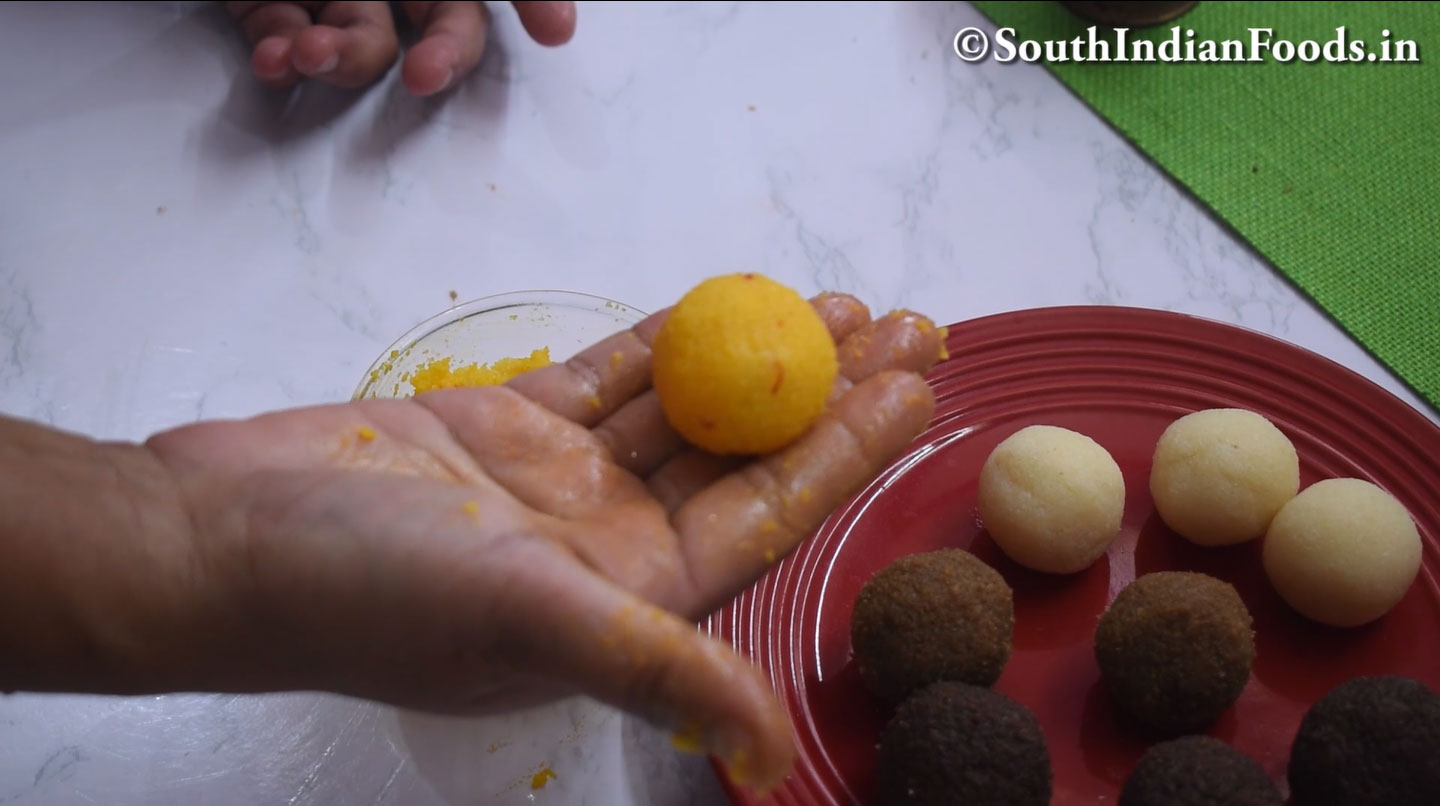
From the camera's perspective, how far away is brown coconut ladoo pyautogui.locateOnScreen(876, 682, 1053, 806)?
1431 millimetres

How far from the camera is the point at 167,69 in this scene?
273 centimetres

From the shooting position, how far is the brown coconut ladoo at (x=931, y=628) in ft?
5.15

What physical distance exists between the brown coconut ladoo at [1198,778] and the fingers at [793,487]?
1.77 feet

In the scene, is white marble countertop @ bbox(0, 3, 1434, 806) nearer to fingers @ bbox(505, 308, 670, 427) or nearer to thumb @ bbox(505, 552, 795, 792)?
fingers @ bbox(505, 308, 670, 427)

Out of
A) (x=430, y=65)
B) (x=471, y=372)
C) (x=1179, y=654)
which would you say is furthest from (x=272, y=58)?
(x=1179, y=654)

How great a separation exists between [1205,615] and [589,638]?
944 millimetres

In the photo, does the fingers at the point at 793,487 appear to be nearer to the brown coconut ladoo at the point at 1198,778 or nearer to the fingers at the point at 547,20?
the brown coconut ladoo at the point at 1198,778

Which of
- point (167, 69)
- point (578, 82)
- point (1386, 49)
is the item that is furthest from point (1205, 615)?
point (167, 69)

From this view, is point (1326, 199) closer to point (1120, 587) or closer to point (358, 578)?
point (1120, 587)

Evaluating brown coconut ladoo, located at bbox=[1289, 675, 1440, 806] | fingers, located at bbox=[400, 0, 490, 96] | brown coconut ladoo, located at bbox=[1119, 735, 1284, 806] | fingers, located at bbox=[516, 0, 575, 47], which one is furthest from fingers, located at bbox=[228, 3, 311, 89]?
brown coconut ladoo, located at bbox=[1289, 675, 1440, 806]

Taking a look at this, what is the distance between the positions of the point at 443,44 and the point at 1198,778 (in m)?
2.14

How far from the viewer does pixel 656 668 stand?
43.0 inches

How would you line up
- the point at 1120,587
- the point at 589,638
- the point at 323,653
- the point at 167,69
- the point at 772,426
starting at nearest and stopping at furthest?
the point at 589,638 < the point at 323,653 < the point at 772,426 < the point at 1120,587 < the point at 167,69

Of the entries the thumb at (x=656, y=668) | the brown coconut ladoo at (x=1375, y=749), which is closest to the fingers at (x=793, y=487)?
the thumb at (x=656, y=668)
